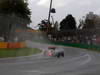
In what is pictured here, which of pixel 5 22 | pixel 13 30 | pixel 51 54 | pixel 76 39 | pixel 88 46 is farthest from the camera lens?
pixel 76 39

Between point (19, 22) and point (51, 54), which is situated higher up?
point (19, 22)

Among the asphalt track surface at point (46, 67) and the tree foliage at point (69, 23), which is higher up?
the tree foliage at point (69, 23)

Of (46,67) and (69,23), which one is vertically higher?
(69,23)

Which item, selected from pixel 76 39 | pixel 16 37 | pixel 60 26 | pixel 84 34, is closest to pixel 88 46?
pixel 16 37

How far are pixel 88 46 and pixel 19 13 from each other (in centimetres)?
2404

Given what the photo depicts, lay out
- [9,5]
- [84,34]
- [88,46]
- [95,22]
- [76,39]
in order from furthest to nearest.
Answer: [95,22] < [76,39] < [84,34] < [88,46] < [9,5]

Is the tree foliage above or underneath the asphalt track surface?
above

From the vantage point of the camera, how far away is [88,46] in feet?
267

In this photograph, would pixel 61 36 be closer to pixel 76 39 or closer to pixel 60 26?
pixel 76 39

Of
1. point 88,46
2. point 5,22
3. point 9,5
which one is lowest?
point 88,46

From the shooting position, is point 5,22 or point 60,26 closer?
point 5,22

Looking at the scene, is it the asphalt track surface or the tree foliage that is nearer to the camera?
the asphalt track surface

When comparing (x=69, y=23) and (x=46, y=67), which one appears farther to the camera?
(x=69, y=23)

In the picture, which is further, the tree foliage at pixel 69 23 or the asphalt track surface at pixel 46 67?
the tree foliage at pixel 69 23
